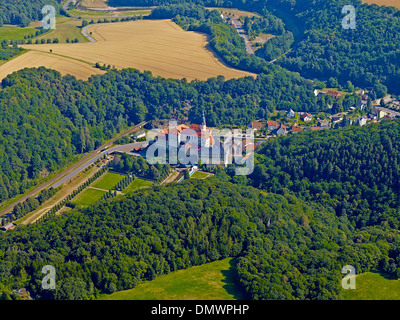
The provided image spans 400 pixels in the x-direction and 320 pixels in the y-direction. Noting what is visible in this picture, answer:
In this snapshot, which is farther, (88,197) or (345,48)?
(345,48)

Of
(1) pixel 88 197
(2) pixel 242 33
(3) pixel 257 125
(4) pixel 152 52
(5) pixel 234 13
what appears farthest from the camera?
(5) pixel 234 13

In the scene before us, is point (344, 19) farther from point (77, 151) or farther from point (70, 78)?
point (77, 151)

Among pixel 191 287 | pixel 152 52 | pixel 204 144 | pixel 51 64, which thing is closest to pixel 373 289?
pixel 191 287

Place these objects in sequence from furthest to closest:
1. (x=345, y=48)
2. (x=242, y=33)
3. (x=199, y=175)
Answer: (x=242, y=33) < (x=345, y=48) < (x=199, y=175)

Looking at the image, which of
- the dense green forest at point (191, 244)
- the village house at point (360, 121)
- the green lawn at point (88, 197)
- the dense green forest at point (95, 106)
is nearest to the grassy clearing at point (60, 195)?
the green lawn at point (88, 197)

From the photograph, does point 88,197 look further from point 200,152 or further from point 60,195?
point 200,152

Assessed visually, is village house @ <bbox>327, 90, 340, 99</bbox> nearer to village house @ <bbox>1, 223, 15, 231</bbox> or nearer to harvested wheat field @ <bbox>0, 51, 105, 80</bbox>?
harvested wheat field @ <bbox>0, 51, 105, 80</bbox>

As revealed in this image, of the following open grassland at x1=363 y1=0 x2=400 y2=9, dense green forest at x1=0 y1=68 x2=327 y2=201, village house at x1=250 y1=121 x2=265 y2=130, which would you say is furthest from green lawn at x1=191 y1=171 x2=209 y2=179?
open grassland at x1=363 y1=0 x2=400 y2=9

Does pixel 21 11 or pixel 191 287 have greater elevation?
pixel 21 11
